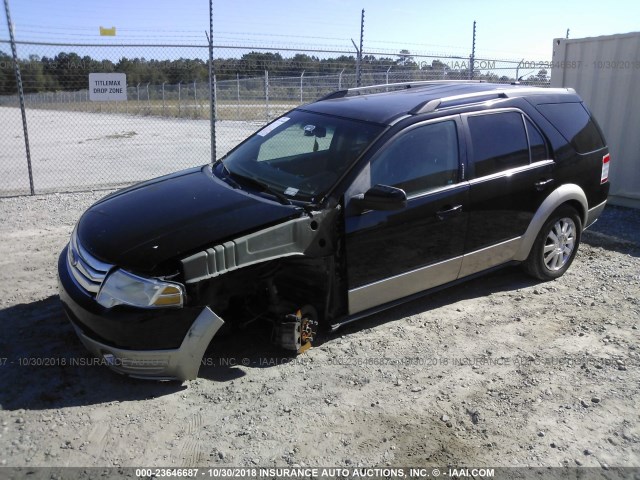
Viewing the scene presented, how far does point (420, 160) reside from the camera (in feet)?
14.2

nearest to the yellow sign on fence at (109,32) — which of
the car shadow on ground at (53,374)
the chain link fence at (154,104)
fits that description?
the chain link fence at (154,104)

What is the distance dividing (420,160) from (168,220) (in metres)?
2.01

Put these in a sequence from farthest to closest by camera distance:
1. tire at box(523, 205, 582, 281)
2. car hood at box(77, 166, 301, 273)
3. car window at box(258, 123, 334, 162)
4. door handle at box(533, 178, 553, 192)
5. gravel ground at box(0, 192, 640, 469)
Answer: tire at box(523, 205, 582, 281), door handle at box(533, 178, 553, 192), car window at box(258, 123, 334, 162), car hood at box(77, 166, 301, 273), gravel ground at box(0, 192, 640, 469)

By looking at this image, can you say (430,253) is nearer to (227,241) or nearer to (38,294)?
(227,241)

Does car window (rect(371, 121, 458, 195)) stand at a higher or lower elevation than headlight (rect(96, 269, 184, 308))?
higher

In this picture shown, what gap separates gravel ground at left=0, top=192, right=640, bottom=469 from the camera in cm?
305

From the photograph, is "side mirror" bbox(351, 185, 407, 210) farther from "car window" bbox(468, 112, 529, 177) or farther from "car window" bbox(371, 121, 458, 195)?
"car window" bbox(468, 112, 529, 177)

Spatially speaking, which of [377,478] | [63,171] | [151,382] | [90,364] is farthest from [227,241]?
[63,171]

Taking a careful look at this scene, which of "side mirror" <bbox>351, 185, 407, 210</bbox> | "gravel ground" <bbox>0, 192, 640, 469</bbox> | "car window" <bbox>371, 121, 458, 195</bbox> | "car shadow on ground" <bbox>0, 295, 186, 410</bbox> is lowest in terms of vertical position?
"gravel ground" <bbox>0, 192, 640, 469</bbox>

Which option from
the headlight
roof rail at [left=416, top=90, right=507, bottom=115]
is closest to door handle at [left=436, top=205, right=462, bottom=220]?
roof rail at [left=416, top=90, right=507, bottom=115]

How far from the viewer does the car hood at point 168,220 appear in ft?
11.1

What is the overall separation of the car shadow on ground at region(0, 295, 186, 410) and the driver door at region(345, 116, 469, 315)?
1589mm

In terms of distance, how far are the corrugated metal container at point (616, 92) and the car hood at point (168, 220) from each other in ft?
22.8

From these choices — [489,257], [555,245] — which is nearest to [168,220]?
[489,257]
